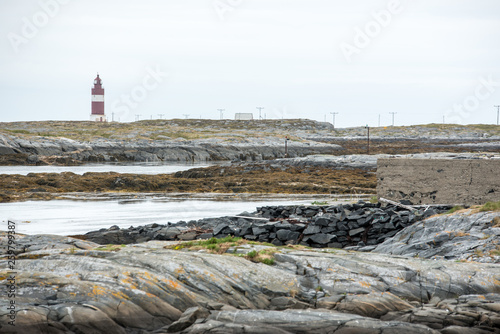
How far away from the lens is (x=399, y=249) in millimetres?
12766

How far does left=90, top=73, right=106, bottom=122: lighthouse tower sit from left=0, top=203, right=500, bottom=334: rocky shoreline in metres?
119

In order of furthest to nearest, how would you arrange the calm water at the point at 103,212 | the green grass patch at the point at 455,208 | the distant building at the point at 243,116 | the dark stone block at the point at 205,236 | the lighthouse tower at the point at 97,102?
the distant building at the point at 243,116
the lighthouse tower at the point at 97,102
the calm water at the point at 103,212
the green grass patch at the point at 455,208
the dark stone block at the point at 205,236

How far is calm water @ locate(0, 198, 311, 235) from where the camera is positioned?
17.5 m

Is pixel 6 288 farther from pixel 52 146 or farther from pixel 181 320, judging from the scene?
pixel 52 146

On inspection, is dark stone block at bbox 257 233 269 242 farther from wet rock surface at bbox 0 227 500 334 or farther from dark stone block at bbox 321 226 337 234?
wet rock surface at bbox 0 227 500 334

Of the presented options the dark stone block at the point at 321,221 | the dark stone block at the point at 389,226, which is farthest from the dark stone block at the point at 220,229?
the dark stone block at the point at 389,226

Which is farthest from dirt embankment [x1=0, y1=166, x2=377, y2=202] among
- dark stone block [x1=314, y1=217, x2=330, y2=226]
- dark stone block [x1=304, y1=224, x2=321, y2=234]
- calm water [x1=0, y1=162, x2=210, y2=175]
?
dark stone block [x1=304, y1=224, x2=321, y2=234]

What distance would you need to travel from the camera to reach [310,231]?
48.0 feet

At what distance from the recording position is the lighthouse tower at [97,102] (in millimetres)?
122344

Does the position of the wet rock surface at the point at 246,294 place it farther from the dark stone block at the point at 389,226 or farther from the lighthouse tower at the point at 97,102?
the lighthouse tower at the point at 97,102

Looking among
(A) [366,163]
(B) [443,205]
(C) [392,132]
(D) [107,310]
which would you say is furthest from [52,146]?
(C) [392,132]

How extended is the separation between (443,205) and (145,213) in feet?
36.8

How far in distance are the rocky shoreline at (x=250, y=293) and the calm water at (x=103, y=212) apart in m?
8.01

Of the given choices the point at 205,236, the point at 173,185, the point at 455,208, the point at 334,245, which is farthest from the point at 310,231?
the point at 173,185
